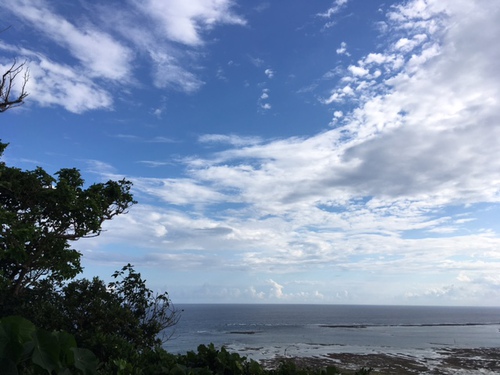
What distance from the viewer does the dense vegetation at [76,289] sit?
6.24 metres

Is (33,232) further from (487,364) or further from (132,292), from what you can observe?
(487,364)

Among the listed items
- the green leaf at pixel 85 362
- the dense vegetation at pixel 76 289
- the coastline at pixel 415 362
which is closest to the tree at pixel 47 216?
the dense vegetation at pixel 76 289

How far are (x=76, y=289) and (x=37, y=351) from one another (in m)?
12.1

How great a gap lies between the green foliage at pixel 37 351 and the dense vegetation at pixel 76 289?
0.20 metres

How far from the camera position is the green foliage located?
3.81m

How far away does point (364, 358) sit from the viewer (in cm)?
5659

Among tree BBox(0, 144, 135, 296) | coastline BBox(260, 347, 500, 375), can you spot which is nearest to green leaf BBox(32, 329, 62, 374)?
tree BBox(0, 144, 135, 296)

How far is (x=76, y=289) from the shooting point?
15.0m

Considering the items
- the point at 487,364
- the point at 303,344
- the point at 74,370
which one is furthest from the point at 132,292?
the point at 303,344

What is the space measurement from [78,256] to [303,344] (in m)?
66.2

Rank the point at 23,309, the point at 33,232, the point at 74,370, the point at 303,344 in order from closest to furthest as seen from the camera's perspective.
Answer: the point at 74,370 → the point at 23,309 → the point at 33,232 → the point at 303,344

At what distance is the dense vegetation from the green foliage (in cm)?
20

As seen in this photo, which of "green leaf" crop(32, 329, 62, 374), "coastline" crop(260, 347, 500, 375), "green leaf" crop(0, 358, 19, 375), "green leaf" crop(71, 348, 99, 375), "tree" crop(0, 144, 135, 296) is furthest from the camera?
"coastline" crop(260, 347, 500, 375)

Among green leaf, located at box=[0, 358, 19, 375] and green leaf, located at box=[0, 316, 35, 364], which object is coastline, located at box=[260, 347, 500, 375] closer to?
green leaf, located at box=[0, 316, 35, 364]
